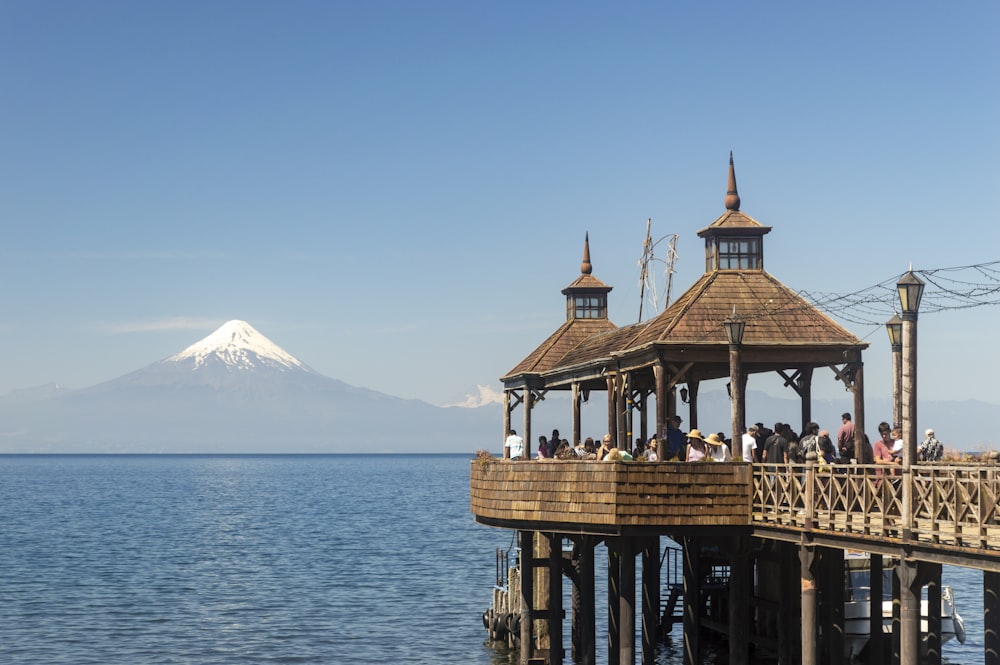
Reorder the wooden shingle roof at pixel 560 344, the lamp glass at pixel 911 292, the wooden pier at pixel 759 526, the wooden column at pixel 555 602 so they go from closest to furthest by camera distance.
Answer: the wooden pier at pixel 759 526 < the lamp glass at pixel 911 292 < the wooden column at pixel 555 602 < the wooden shingle roof at pixel 560 344

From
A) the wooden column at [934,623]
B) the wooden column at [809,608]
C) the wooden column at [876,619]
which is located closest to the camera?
the wooden column at [809,608]

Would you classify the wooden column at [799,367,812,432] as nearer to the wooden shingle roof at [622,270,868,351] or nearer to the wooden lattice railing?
the wooden shingle roof at [622,270,868,351]

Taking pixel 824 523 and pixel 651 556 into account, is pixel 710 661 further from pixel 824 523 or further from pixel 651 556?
pixel 824 523

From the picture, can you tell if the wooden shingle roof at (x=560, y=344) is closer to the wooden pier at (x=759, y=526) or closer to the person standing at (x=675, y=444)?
the wooden pier at (x=759, y=526)

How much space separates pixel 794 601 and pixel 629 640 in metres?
3.70

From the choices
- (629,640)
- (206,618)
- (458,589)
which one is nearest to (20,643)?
(206,618)

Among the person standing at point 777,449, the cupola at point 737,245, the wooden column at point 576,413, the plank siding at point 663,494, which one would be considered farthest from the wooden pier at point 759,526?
the cupola at point 737,245

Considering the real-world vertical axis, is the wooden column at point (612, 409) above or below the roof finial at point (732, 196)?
below

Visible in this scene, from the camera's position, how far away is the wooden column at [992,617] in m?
25.3

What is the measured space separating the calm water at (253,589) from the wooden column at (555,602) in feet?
23.8

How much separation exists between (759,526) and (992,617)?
477 centimetres

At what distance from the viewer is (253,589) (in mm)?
61438

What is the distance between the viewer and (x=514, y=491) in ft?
91.5

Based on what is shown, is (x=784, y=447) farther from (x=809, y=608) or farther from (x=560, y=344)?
(x=560, y=344)
